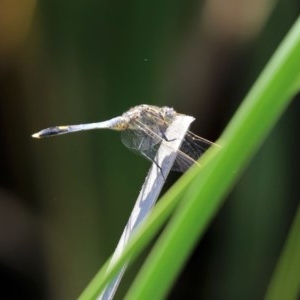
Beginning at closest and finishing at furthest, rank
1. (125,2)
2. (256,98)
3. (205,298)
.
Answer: (256,98) → (125,2) → (205,298)

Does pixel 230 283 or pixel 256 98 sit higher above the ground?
pixel 256 98

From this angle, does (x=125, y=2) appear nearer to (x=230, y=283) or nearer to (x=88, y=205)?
(x=88, y=205)

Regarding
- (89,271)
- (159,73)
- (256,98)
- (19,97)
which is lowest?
(89,271)

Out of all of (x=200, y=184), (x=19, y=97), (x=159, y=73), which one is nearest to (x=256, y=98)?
(x=200, y=184)
